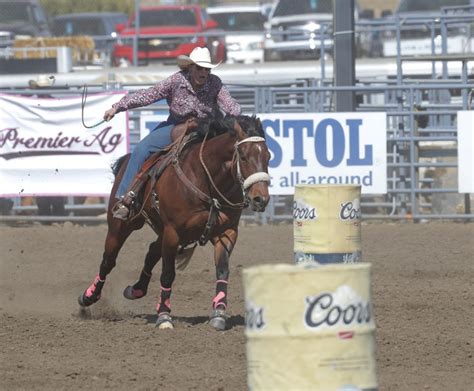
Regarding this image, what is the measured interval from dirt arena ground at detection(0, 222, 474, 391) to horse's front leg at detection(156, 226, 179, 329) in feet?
0.35

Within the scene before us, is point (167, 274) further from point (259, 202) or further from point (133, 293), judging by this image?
point (259, 202)

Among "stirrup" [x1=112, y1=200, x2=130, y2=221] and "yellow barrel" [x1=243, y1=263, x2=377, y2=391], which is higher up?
"stirrup" [x1=112, y1=200, x2=130, y2=221]

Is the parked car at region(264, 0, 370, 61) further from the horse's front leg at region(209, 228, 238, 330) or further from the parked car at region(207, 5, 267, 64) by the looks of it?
the horse's front leg at region(209, 228, 238, 330)

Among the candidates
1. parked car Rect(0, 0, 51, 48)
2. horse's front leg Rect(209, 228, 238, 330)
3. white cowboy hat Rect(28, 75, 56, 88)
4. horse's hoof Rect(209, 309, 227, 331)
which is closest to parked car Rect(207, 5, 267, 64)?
parked car Rect(0, 0, 51, 48)

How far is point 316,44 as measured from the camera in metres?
22.9

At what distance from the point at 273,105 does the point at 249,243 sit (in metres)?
2.98

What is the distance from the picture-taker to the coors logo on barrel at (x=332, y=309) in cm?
414

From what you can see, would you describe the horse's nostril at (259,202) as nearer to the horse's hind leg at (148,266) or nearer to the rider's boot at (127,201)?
the rider's boot at (127,201)

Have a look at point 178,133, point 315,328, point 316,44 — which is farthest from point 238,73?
point 315,328

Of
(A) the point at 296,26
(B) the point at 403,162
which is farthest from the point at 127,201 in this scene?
(A) the point at 296,26

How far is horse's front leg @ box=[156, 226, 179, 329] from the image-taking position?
8.07 m

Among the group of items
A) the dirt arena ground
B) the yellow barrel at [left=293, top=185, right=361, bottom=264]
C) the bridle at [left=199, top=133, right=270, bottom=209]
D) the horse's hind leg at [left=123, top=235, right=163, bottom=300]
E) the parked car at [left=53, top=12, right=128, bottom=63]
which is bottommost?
the dirt arena ground

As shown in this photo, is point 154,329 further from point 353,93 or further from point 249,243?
point 353,93

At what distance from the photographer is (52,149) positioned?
A: 15.1 metres
